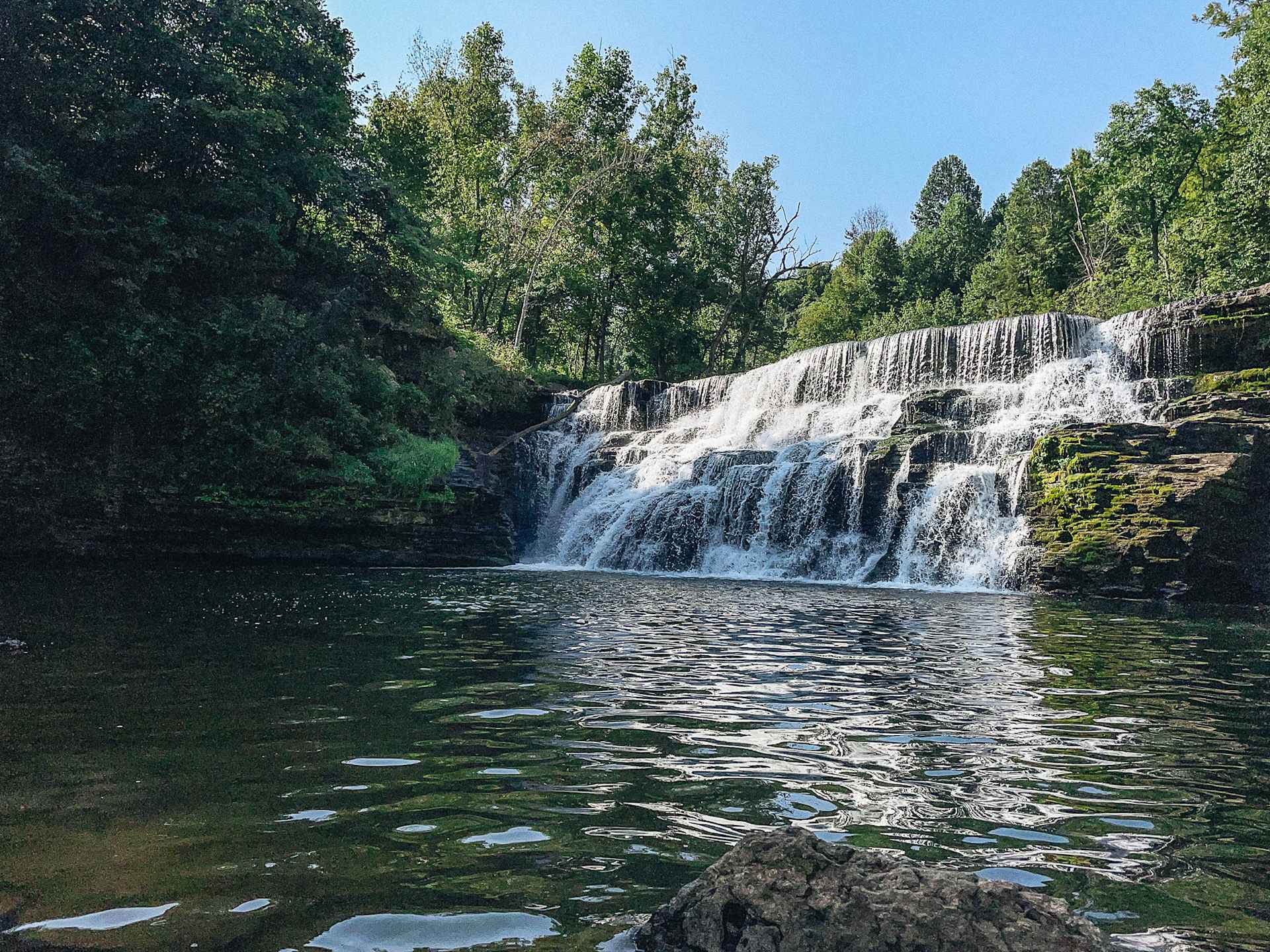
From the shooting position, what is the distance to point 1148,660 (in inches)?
330

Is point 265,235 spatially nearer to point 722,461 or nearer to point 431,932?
point 722,461

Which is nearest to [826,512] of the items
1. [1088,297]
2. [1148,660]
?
[1148,660]

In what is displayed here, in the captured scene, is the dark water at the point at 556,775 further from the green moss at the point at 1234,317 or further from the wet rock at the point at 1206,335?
the green moss at the point at 1234,317

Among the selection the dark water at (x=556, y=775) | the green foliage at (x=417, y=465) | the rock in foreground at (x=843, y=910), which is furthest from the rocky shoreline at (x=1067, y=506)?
the rock in foreground at (x=843, y=910)

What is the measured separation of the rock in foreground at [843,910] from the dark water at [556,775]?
0.39 meters

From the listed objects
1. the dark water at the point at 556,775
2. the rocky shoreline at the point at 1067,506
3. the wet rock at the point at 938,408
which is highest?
the wet rock at the point at 938,408

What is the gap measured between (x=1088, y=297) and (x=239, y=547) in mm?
42000

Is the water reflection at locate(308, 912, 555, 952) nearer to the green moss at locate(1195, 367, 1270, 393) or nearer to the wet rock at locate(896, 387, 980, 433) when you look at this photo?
the green moss at locate(1195, 367, 1270, 393)

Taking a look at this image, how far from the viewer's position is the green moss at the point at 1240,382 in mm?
18797

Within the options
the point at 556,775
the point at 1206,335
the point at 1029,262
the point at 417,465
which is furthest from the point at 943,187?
the point at 556,775

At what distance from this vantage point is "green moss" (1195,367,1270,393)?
1880cm

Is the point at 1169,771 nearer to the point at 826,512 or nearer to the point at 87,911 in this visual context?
the point at 87,911

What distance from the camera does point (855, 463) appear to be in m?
21.2

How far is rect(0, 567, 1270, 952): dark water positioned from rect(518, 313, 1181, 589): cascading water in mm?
10565
